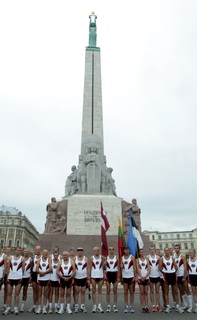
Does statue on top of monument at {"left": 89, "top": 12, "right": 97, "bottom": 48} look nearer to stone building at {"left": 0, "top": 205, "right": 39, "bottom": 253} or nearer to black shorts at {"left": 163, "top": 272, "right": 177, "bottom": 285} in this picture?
black shorts at {"left": 163, "top": 272, "right": 177, "bottom": 285}

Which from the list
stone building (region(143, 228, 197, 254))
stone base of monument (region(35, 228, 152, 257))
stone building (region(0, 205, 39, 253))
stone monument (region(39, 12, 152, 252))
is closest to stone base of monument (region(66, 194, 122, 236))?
stone monument (region(39, 12, 152, 252))

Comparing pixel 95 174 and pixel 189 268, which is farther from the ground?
pixel 95 174

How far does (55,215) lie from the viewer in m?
14.5

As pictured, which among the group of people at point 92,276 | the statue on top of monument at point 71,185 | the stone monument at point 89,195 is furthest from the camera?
the statue on top of monument at point 71,185

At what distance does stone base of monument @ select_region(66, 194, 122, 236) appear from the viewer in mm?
14102

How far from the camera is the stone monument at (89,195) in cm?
1405

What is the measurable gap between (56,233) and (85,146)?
22.9 ft

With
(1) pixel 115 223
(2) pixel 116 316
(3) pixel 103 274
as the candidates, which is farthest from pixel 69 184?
(2) pixel 116 316

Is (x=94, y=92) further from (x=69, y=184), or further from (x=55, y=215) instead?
(x=55, y=215)

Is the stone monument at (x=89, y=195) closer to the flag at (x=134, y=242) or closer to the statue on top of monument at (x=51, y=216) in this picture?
the statue on top of monument at (x=51, y=216)

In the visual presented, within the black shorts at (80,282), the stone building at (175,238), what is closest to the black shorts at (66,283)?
the black shorts at (80,282)

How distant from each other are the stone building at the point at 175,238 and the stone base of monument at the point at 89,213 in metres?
53.5

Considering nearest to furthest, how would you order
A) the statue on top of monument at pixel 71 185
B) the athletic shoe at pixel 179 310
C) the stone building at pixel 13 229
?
the athletic shoe at pixel 179 310
the statue on top of monument at pixel 71 185
the stone building at pixel 13 229

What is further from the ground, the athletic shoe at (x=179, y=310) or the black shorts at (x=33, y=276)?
the black shorts at (x=33, y=276)
